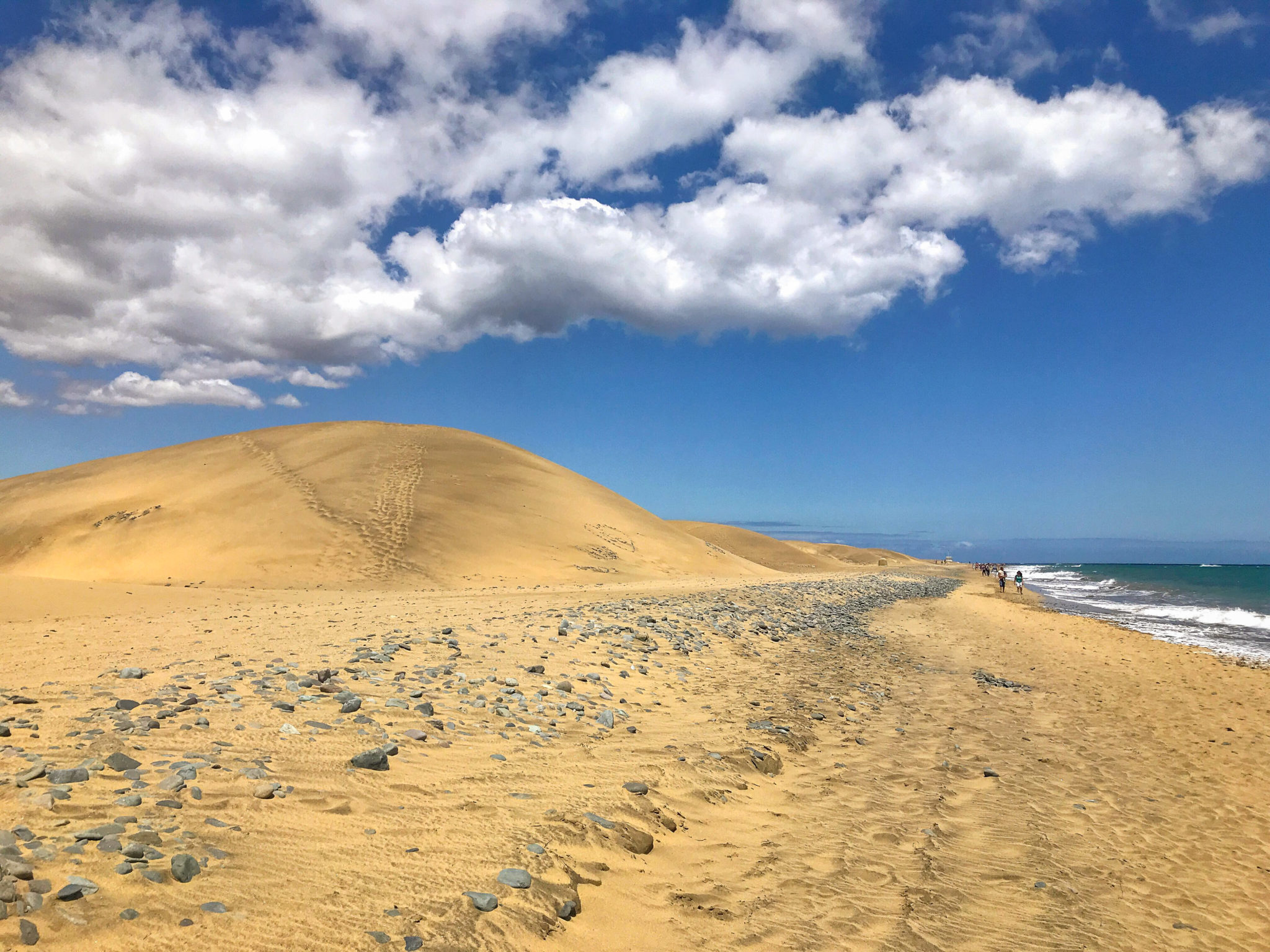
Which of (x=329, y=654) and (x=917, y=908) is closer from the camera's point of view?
(x=917, y=908)

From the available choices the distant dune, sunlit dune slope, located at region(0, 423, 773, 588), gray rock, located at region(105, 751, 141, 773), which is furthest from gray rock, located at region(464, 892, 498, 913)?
the distant dune

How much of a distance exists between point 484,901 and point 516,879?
1.25 ft

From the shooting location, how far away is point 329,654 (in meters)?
10.4

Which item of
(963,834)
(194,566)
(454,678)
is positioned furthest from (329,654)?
(194,566)

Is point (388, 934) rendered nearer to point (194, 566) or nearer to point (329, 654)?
point (329, 654)

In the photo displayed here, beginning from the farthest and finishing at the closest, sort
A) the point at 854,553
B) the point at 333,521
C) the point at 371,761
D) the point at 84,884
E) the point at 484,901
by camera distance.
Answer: the point at 854,553, the point at 333,521, the point at 371,761, the point at 484,901, the point at 84,884

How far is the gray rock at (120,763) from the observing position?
5332 mm

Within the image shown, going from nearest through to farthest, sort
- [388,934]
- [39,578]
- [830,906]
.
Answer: [388,934] → [830,906] → [39,578]

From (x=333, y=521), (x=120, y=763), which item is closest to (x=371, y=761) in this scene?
(x=120, y=763)

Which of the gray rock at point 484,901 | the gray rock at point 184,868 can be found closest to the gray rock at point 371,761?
the gray rock at point 184,868

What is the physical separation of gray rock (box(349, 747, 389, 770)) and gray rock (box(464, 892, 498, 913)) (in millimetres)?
2189

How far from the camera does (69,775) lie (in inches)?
198

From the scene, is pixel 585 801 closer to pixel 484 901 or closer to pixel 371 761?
pixel 484 901

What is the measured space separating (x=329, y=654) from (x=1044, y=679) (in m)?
15.9
